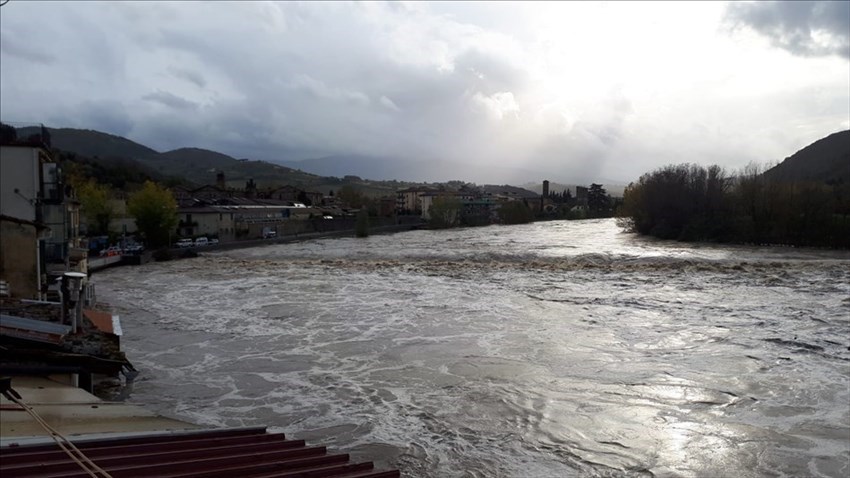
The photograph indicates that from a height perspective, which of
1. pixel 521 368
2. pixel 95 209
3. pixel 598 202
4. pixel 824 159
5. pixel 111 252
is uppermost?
pixel 824 159

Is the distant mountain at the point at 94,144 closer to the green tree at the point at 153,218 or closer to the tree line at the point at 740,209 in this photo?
the green tree at the point at 153,218

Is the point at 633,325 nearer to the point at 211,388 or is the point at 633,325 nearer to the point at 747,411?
the point at 747,411

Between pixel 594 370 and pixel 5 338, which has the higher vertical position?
pixel 5 338

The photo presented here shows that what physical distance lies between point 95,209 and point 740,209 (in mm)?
45990

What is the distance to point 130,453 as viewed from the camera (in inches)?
148

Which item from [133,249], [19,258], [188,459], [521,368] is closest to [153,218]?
[133,249]

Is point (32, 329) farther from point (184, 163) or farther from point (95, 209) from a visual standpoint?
point (184, 163)

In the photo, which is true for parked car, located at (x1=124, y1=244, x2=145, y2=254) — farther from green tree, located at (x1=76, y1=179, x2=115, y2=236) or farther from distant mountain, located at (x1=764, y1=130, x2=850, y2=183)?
distant mountain, located at (x1=764, y1=130, x2=850, y2=183)

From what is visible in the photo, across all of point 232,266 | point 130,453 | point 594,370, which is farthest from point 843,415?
point 232,266

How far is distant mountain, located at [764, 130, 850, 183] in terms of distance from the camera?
3365 inches

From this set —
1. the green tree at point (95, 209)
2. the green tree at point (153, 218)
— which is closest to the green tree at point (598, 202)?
the green tree at point (153, 218)

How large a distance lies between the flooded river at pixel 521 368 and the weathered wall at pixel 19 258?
253cm

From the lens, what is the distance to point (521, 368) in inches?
439

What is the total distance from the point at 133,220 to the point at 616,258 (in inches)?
1338
